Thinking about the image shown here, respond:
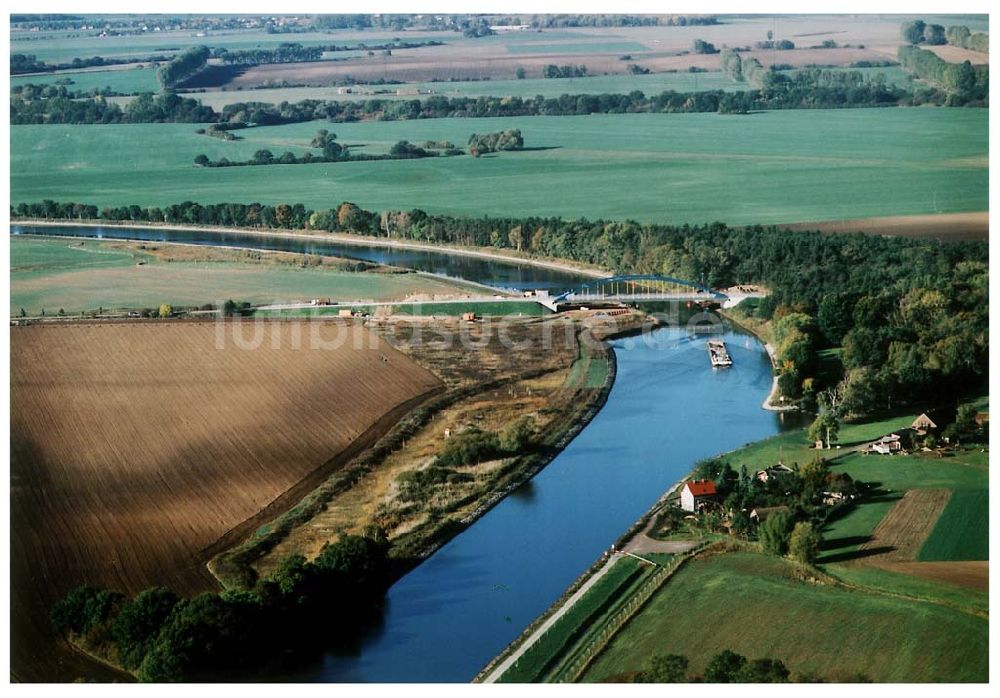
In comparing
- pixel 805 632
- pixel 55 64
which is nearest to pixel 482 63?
pixel 55 64

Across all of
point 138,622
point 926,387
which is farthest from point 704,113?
point 138,622

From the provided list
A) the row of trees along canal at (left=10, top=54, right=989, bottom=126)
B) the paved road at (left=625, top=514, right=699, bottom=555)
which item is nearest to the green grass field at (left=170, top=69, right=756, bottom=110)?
the row of trees along canal at (left=10, top=54, right=989, bottom=126)

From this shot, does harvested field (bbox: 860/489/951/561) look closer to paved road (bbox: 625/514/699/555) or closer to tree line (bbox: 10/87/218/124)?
paved road (bbox: 625/514/699/555)

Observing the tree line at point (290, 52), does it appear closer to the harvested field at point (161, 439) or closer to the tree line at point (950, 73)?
the harvested field at point (161, 439)

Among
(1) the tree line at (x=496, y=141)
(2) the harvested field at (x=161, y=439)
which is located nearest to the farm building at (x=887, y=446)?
(2) the harvested field at (x=161, y=439)

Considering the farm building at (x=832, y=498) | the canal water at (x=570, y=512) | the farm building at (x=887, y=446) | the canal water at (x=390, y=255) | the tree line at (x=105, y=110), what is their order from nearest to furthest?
the canal water at (x=570, y=512) < the farm building at (x=832, y=498) < the farm building at (x=887, y=446) < the tree line at (x=105, y=110) < the canal water at (x=390, y=255)

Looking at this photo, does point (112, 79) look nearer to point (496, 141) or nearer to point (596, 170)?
point (496, 141)

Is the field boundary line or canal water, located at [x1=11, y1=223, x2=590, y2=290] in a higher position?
canal water, located at [x1=11, y1=223, x2=590, y2=290]
